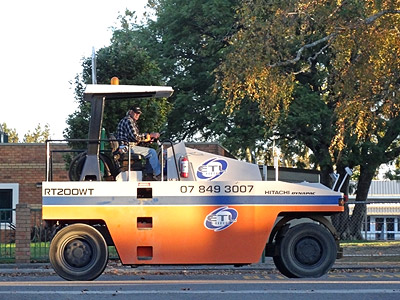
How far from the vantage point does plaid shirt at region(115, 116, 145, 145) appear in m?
14.0

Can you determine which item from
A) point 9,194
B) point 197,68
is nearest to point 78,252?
point 9,194

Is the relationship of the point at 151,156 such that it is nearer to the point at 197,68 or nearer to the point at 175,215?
the point at 175,215

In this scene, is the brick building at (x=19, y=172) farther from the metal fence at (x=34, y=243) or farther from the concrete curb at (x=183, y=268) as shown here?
the concrete curb at (x=183, y=268)

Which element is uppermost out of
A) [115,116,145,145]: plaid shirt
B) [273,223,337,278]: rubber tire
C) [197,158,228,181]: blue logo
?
[115,116,145,145]: plaid shirt

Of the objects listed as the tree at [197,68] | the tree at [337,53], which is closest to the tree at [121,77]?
the tree at [337,53]

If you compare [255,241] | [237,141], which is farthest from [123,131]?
[237,141]

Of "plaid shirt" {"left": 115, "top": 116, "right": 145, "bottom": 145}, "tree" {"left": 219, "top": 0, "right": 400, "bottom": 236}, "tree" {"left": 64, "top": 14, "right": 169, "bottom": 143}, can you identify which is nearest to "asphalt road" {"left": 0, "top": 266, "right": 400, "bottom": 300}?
"plaid shirt" {"left": 115, "top": 116, "right": 145, "bottom": 145}

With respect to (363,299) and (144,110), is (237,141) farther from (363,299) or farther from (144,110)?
(363,299)

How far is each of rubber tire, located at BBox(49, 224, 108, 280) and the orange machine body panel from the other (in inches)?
8.2

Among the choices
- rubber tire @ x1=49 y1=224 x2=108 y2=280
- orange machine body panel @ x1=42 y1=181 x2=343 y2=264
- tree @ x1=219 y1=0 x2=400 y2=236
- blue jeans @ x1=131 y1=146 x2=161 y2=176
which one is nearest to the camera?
orange machine body panel @ x1=42 y1=181 x2=343 y2=264

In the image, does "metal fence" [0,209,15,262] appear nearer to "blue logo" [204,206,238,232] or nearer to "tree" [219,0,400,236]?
"tree" [219,0,400,236]

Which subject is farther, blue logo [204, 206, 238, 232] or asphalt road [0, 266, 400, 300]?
blue logo [204, 206, 238, 232]

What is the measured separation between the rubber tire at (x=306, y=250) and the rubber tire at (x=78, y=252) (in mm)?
2741

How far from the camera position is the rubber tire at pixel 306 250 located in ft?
45.8
